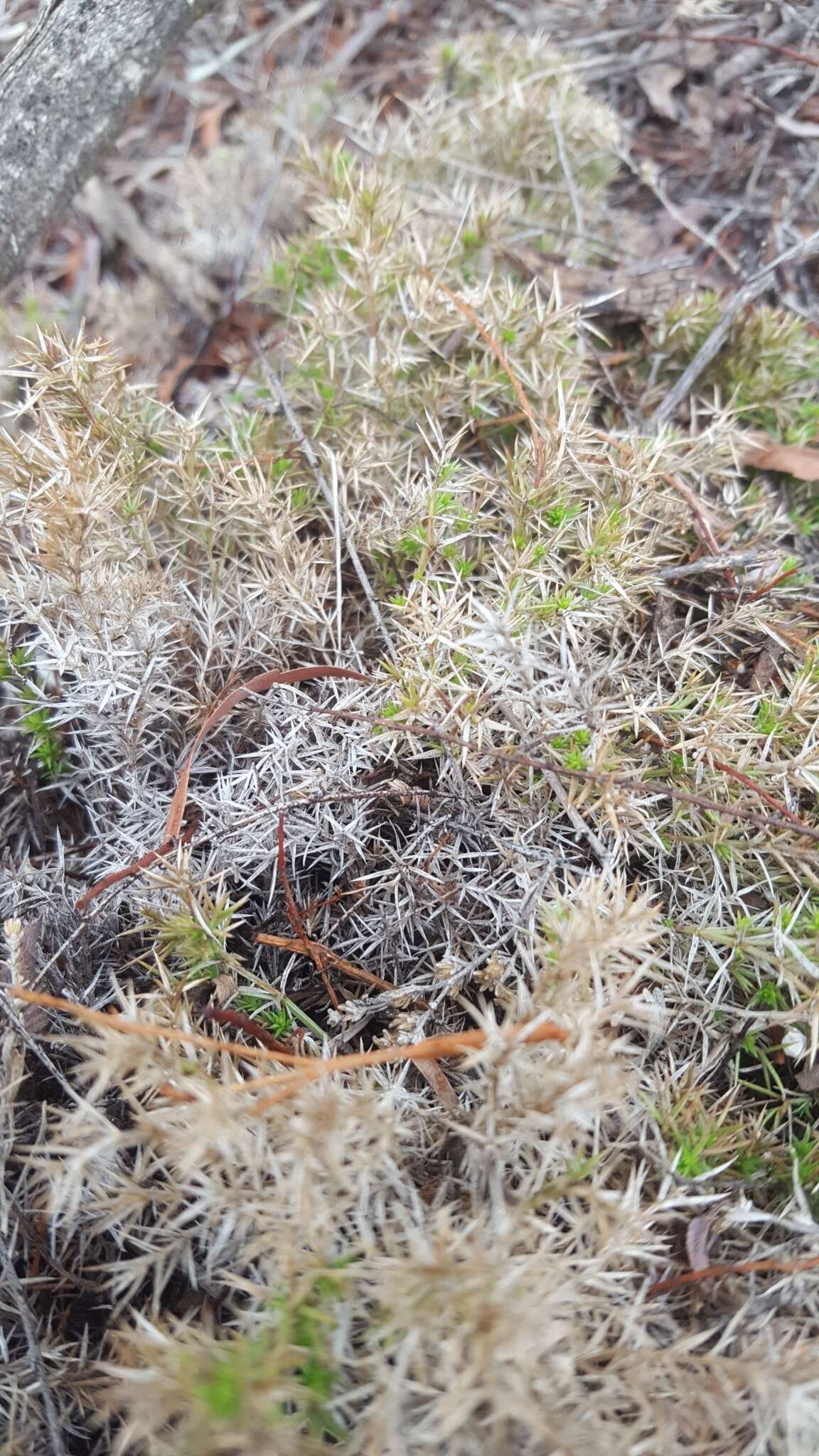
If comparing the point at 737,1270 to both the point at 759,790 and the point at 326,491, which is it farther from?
the point at 326,491

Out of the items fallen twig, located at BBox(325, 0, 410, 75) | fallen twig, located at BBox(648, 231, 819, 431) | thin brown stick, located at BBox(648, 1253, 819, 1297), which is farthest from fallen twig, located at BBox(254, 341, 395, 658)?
fallen twig, located at BBox(325, 0, 410, 75)

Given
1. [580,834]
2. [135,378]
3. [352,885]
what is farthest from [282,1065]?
[135,378]

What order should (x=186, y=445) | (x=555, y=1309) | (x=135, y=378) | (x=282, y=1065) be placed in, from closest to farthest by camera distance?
(x=555, y=1309), (x=282, y=1065), (x=186, y=445), (x=135, y=378)

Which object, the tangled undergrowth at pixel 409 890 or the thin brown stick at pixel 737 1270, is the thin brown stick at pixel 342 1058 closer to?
the tangled undergrowth at pixel 409 890

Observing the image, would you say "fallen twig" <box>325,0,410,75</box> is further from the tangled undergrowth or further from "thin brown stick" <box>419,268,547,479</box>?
"thin brown stick" <box>419,268,547,479</box>

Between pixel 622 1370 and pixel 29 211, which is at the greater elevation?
pixel 29 211

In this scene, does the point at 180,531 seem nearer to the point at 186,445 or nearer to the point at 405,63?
the point at 186,445
